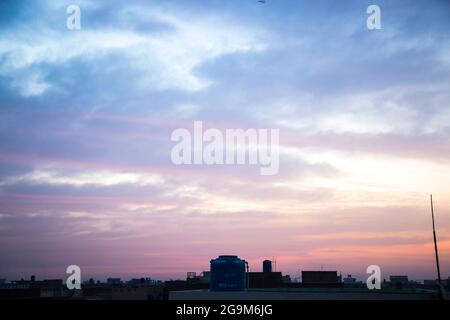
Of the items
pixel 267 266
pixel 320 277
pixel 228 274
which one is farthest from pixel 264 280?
pixel 228 274

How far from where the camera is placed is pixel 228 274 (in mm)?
39094

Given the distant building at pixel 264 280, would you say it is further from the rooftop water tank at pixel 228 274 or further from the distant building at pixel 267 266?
the rooftop water tank at pixel 228 274

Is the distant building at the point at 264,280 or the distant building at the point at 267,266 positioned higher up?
the distant building at the point at 267,266

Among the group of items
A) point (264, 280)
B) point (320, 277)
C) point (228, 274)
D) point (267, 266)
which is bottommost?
point (320, 277)

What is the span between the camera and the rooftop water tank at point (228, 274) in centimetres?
3888

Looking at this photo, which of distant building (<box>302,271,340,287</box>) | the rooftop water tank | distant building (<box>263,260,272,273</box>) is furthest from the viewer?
distant building (<box>302,271,340,287</box>)

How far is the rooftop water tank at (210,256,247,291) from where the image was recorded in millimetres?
38875

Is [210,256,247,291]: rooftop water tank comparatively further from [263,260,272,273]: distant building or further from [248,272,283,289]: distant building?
[263,260,272,273]: distant building

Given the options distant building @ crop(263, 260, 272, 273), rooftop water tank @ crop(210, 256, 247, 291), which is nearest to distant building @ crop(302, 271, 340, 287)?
distant building @ crop(263, 260, 272, 273)

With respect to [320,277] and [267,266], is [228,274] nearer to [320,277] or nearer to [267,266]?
[267,266]

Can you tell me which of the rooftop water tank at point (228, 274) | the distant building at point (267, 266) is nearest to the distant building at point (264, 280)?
the distant building at point (267, 266)

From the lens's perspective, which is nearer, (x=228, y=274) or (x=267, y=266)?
(x=228, y=274)
